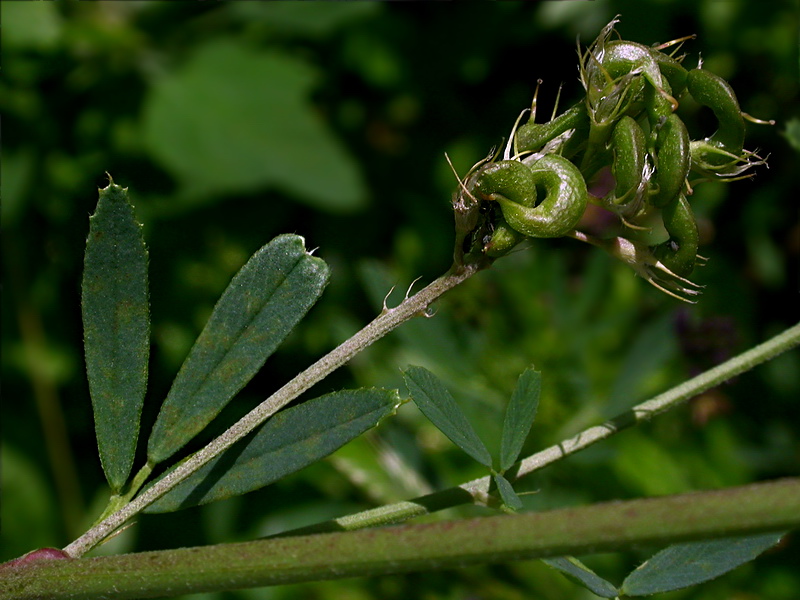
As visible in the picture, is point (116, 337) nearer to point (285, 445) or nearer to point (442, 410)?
point (285, 445)

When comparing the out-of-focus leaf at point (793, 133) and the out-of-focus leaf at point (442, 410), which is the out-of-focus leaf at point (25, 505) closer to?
the out-of-focus leaf at point (442, 410)

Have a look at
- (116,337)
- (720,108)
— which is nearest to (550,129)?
(720,108)

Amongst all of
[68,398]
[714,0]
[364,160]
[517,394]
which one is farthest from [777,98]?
[68,398]

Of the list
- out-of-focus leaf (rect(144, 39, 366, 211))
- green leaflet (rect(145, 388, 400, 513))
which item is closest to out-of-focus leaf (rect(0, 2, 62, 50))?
out-of-focus leaf (rect(144, 39, 366, 211))

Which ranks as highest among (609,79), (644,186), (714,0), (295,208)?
(609,79)

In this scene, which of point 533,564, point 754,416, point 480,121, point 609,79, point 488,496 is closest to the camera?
point 609,79

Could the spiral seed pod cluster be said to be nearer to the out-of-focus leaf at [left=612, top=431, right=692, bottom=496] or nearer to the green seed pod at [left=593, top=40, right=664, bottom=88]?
the green seed pod at [left=593, top=40, right=664, bottom=88]

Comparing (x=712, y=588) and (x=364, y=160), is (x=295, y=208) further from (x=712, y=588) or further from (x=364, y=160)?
(x=712, y=588)

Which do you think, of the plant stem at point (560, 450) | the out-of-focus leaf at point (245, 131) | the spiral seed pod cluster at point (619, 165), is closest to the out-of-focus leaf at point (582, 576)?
the plant stem at point (560, 450)
